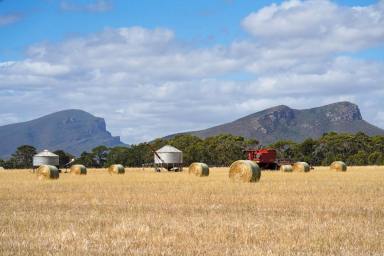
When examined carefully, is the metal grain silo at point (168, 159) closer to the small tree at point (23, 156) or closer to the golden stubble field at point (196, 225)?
the small tree at point (23, 156)

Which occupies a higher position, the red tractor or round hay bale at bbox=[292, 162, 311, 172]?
the red tractor

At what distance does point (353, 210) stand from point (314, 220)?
2.61m

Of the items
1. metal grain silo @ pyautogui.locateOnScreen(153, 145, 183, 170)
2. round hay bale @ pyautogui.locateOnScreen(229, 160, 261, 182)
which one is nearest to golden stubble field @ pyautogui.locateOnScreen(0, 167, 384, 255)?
round hay bale @ pyautogui.locateOnScreen(229, 160, 261, 182)

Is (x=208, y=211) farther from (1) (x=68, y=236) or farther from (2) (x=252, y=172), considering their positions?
(2) (x=252, y=172)

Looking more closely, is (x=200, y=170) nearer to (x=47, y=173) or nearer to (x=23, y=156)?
(x=47, y=173)

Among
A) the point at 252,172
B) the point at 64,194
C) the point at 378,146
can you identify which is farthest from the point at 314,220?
the point at 378,146

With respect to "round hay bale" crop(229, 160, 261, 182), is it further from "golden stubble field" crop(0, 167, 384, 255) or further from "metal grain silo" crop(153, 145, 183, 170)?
"metal grain silo" crop(153, 145, 183, 170)

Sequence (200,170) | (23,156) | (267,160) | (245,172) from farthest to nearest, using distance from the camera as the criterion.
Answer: (23,156)
(267,160)
(200,170)
(245,172)

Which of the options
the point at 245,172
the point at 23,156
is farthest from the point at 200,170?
the point at 23,156

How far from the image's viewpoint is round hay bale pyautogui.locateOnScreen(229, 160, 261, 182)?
99.6 ft

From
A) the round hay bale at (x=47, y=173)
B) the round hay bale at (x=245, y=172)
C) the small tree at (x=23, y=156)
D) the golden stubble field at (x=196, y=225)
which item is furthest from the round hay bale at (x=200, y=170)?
the small tree at (x=23, y=156)

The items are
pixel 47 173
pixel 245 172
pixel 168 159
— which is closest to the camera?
pixel 245 172

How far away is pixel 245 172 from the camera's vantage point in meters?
30.6

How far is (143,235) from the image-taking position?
11.3m
